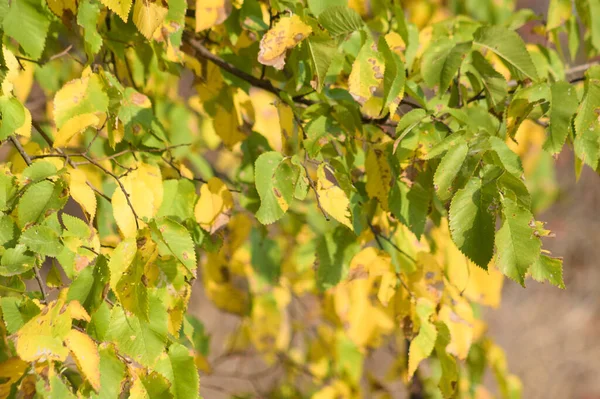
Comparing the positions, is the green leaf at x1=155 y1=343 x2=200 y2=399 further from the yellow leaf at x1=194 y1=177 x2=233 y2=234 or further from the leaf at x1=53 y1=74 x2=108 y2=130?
the leaf at x1=53 y1=74 x2=108 y2=130

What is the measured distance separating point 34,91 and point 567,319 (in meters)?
4.01

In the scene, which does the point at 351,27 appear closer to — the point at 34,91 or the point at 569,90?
the point at 569,90

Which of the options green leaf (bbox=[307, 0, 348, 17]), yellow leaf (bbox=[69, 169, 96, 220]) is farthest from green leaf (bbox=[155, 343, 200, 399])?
green leaf (bbox=[307, 0, 348, 17])

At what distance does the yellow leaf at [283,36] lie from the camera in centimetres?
97

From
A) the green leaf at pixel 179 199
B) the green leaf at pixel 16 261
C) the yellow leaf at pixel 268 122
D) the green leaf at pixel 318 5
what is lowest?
the yellow leaf at pixel 268 122

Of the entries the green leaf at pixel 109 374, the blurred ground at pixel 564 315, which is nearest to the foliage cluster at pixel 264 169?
the green leaf at pixel 109 374

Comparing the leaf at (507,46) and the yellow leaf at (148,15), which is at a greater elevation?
the yellow leaf at (148,15)

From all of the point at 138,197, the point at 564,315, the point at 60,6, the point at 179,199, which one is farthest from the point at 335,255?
the point at 564,315

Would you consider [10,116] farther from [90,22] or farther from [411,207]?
[411,207]

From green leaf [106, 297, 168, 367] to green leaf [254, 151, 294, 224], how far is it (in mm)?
207

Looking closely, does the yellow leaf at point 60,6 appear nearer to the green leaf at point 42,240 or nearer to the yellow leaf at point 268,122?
the green leaf at point 42,240

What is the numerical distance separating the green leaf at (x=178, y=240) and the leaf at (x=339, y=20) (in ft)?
1.20

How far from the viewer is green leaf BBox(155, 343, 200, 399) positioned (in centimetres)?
86

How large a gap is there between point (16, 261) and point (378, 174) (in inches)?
22.2
